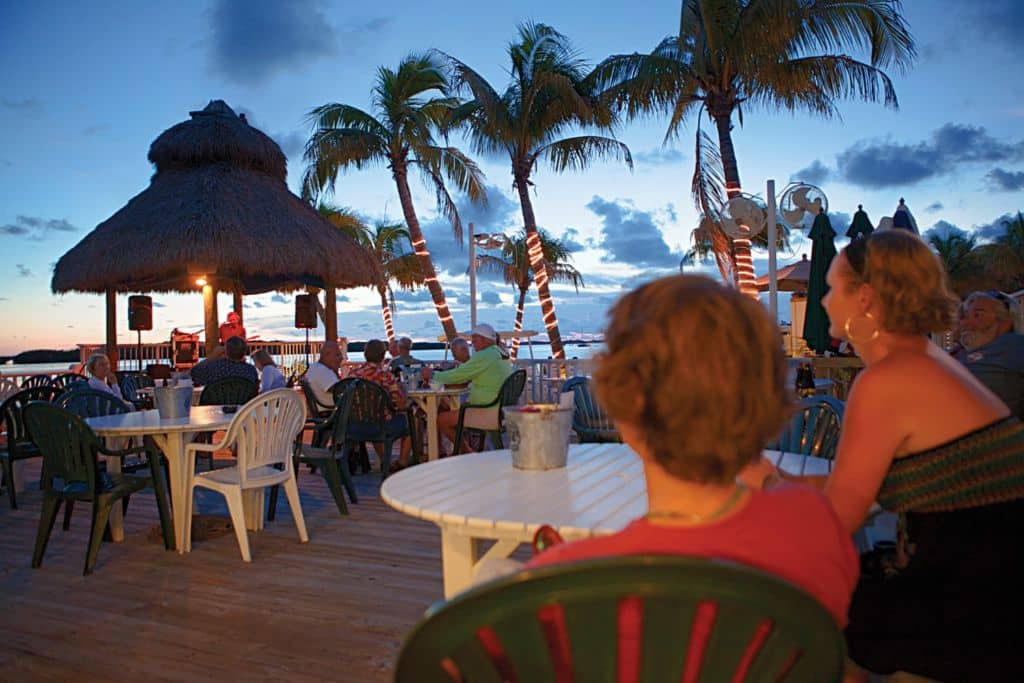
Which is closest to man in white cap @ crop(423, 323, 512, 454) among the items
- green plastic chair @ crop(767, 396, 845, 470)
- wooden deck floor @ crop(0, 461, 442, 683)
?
wooden deck floor @ crop(0, 461, 442, 683)

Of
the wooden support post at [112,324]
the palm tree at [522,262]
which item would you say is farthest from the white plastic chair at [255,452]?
the palm tree at [522,262]

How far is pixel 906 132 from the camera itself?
1467cm

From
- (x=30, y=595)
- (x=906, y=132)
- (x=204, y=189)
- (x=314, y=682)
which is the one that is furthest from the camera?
(x=906, y=132)

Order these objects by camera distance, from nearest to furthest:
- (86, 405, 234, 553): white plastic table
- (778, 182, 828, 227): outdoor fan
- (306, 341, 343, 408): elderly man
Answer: (86, 405, 234, 553): white plastic table, (306, 341, 343, 408): elderly man, (778, 182, 828, 227): outdoor fan

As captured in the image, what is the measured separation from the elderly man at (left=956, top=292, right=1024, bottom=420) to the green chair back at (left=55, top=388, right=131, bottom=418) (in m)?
5.34

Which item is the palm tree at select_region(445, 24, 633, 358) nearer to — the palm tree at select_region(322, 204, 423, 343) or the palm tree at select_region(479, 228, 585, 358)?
the palm tree at select_region(322, 204, 423, 343)

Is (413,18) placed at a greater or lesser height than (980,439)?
greater

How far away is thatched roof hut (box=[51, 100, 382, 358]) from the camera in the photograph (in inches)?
407

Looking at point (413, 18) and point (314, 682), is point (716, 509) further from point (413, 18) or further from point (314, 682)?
point (413, 18)

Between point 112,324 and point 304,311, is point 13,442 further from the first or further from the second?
point 304,311

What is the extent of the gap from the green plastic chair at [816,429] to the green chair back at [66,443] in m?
3.32

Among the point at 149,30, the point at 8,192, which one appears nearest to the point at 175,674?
the point at 149,30

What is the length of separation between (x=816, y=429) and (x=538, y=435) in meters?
1.27

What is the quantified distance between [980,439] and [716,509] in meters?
0.73
